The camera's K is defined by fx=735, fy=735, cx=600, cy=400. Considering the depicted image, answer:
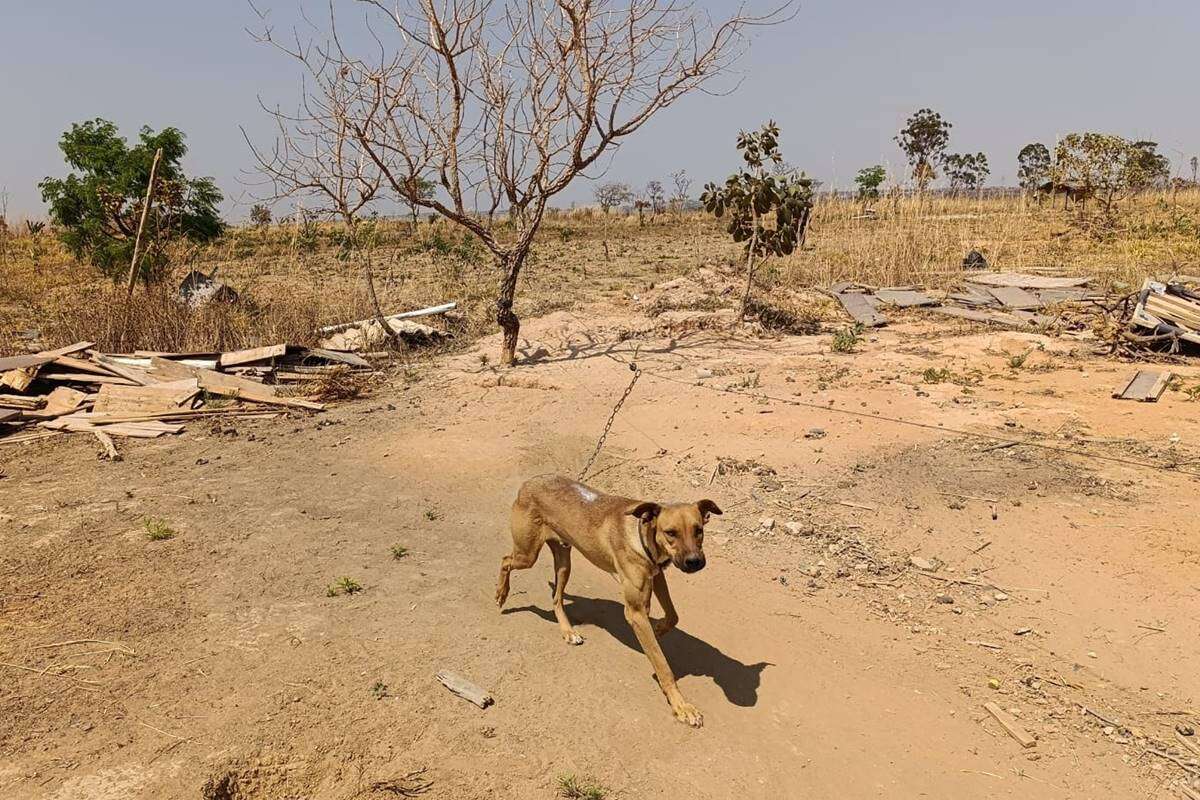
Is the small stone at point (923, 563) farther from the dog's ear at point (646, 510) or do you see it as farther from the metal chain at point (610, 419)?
the metal chain at point (610, 419)

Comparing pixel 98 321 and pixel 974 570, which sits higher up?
pixel 98 321

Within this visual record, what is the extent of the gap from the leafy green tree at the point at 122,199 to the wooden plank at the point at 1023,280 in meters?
16.4

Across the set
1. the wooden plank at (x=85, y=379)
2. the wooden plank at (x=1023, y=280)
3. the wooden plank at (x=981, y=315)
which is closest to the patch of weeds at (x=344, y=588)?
the wooden plank at (x=85, y=379)

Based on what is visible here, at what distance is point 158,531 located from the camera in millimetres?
5531

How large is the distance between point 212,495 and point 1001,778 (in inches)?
242

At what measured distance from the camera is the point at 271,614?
450cm

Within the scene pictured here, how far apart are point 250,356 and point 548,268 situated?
11.8 meters

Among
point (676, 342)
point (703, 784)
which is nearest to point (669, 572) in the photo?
point (703, 784)

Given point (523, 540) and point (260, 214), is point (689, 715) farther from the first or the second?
point (260, 214)

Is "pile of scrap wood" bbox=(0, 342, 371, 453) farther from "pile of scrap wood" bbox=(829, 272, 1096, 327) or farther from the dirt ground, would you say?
"pile of scrap wood" bbox=(829, 272, 1096, 327)

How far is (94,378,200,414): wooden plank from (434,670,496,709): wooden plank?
6.50m

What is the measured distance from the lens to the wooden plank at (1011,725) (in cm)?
352

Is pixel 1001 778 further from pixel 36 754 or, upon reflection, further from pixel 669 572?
pixel 36 754

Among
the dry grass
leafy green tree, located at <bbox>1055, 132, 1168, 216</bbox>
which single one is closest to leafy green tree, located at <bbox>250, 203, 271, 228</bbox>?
the dry grass
